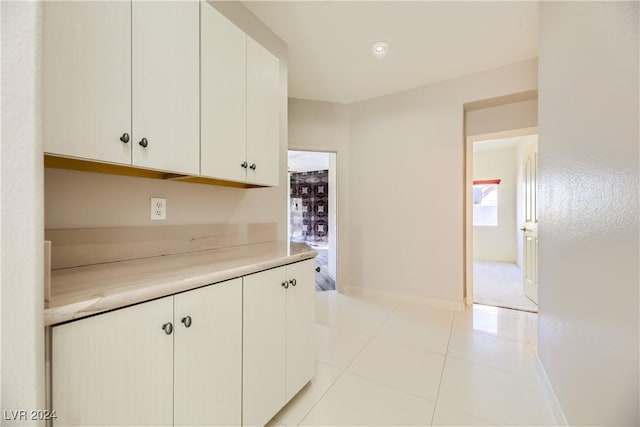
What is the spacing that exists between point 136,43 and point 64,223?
75cm

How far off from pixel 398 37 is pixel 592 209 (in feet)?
6.25

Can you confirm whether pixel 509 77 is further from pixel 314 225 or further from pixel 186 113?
pixel 314 225

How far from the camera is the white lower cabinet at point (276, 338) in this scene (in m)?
1.09

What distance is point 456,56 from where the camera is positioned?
7.80 feet

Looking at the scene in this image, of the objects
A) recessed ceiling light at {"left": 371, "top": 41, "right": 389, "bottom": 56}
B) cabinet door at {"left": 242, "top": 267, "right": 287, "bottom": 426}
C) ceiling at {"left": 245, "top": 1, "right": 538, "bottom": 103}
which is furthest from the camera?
recessed ceiling light at {"left": 371, "top": 41, "right": 389, "bottom": 56}

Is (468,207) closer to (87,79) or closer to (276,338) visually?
(276,338)

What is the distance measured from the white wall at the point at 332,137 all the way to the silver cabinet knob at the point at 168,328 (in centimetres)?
261

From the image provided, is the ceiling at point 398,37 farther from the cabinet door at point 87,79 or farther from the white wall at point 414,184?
the cabinet door at point 87,79

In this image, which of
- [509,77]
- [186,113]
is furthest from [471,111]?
[186,113]

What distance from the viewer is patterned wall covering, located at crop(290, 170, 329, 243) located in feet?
24.5

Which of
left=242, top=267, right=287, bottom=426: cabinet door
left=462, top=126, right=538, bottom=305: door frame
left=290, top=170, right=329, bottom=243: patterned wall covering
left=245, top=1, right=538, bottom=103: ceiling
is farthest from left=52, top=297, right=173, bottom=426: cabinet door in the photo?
left=290, top=170, right=329, bottom=243: patterned wall covering

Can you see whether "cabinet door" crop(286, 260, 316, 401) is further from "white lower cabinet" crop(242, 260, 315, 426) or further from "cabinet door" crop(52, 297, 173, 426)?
"cabinet door" crop(52, 297, 173, 426)

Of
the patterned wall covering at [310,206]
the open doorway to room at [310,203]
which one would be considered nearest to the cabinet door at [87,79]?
the open doorway to room at [310,203]

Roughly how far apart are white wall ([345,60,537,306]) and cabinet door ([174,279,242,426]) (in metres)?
2.45
